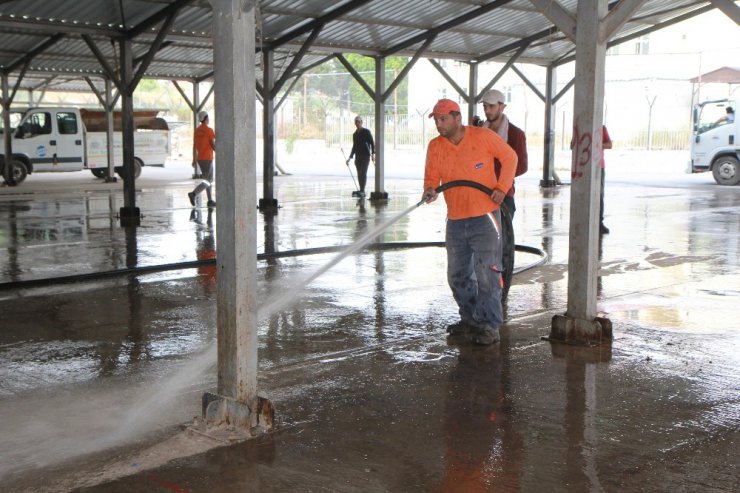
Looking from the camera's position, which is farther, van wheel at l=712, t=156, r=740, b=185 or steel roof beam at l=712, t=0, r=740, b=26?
van wheel at l=712, t=156, r=740, b=185

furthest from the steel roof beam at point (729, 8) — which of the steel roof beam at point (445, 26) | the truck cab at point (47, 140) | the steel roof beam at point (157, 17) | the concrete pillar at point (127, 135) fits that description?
the truck cab at point (47, 140)

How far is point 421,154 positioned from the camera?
46281mm

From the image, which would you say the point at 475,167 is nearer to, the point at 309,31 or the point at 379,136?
the point at 309,31

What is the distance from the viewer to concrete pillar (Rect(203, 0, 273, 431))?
430 cm

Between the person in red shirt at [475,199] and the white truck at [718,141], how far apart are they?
21.0 m

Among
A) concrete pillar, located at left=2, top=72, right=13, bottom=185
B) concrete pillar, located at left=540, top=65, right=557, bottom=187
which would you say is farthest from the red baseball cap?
concrete pillar, located at left=2, top=72, right=13, bottom=185

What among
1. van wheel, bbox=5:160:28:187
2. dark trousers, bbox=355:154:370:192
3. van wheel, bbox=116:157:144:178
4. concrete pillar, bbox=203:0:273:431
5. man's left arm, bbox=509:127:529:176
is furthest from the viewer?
van wheel, bbox=116:157:144:178

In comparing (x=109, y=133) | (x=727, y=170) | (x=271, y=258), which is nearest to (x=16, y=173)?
(x=109, y=133)

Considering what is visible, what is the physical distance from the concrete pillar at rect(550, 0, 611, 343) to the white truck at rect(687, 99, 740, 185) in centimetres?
2067

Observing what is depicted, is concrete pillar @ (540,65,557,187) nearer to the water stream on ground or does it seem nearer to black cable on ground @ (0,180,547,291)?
black cable on ground @ (0,180,547,291)

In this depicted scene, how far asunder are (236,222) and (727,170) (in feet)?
78.6

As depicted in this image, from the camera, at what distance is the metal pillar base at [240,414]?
4391mm

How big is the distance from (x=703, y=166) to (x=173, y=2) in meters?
17.6

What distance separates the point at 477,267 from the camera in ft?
20.8
